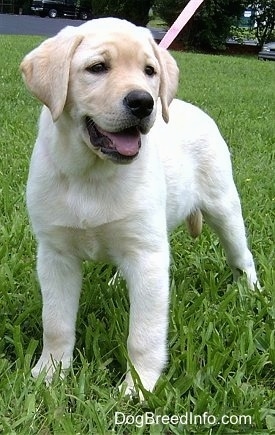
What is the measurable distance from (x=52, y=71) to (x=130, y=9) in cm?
2725

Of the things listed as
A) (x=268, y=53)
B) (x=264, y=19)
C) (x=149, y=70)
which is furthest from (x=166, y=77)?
(x=264, y=19)

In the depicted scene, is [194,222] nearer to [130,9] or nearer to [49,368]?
[49,368]

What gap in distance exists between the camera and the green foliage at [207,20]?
78.3 feet

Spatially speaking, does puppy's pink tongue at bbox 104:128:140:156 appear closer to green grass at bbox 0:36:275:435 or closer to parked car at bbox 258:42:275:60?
green grass at bbox 0:36:275:435

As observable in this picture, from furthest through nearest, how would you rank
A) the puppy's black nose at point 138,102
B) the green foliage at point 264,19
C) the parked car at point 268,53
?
the green foliage at point 264,19 < the parked car at point 268,53 < the puppy's black nose at point 138,102

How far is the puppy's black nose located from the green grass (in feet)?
3.10

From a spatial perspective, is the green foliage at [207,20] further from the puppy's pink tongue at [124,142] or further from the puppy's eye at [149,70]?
the puppy's pink tongue at [124,142]

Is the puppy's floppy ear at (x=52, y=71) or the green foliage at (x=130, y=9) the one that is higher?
the puppy's floppy ear at (x=52, y=71)

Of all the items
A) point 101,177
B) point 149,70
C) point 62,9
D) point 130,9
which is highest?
point 149,70

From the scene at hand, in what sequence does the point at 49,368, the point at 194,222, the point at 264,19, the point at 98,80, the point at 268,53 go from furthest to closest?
the point at 264,19, the point at 268,53, the point at 194,222, the point at 49,368, the point at 98,80

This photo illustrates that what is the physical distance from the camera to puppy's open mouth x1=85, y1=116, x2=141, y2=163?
245 centimetres

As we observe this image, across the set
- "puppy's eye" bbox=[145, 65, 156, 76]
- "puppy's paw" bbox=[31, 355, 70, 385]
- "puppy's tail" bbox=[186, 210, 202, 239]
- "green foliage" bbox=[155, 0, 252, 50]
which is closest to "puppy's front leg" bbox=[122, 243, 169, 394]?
"puppy's paw" bbox=[31, 355, 70, 385]

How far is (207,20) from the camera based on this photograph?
79.4 feet

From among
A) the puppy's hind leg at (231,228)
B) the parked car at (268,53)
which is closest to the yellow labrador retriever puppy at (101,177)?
the puppy's hind leg at (231,228)
